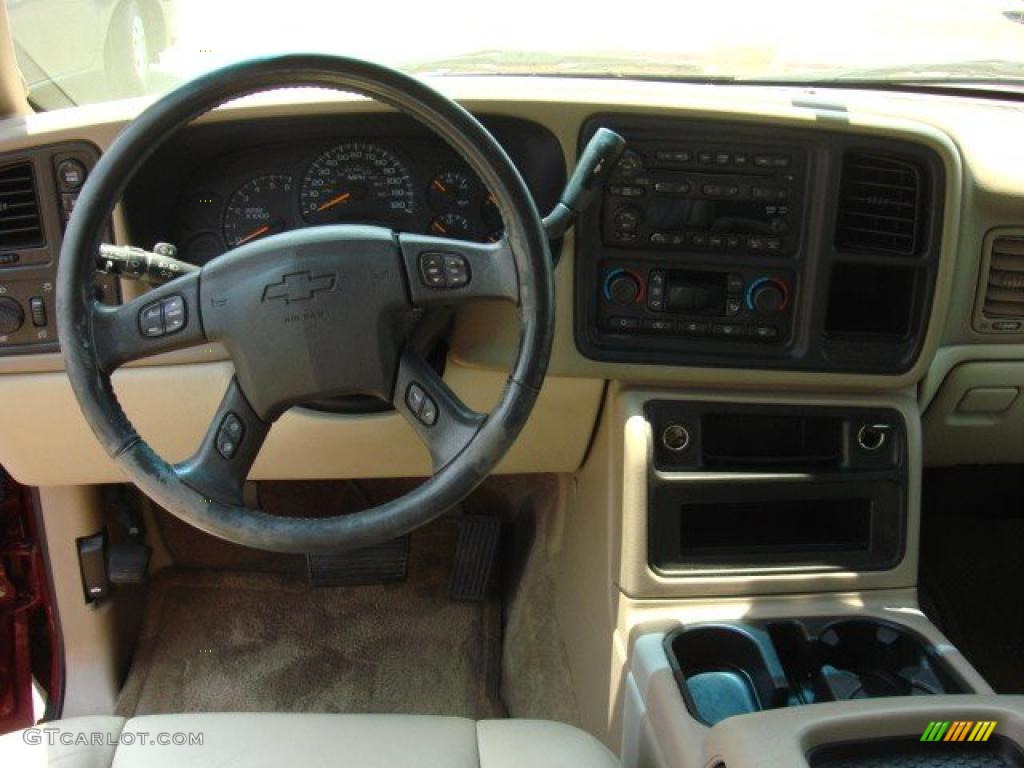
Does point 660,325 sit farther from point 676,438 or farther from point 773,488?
point 773,488

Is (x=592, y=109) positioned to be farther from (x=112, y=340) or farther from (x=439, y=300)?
(x=112, y=340)

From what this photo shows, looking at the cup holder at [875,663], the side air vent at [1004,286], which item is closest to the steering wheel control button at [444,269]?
the cup holder at [875,663]

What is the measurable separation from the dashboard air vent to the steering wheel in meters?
0.96

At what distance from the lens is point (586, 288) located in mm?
1686

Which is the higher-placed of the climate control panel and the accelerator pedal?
the climate control panel

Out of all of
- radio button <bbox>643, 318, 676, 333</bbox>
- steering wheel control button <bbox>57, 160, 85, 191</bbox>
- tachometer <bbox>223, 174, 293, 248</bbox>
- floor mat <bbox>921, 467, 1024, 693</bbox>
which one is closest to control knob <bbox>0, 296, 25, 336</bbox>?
steering wheel control button <bbox>57, 160, 85, 191</bbox>

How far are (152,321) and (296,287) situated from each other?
0.64 ft

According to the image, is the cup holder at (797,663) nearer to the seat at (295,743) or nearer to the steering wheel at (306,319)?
the seat at (295,743)

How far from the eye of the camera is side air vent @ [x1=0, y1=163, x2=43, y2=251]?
63.2 inches

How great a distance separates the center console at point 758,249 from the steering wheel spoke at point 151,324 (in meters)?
0.64

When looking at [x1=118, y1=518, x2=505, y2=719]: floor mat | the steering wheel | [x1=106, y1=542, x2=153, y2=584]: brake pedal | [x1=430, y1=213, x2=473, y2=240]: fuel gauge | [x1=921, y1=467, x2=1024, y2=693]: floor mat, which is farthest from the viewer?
[x1=921, y1=467, x2=1024, y2=693]: floor mat

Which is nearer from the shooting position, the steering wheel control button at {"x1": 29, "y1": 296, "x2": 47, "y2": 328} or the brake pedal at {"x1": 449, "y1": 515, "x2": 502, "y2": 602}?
the steering wheel control button at {"x1": 29, "y1": 296, "x2": 47, "y2": 328}

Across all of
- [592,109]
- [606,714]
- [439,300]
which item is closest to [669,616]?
[606,714]

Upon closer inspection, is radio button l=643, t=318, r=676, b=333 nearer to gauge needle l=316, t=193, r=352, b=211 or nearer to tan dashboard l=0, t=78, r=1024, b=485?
tan dashboard l=0, t=78, r=1024, b=485
